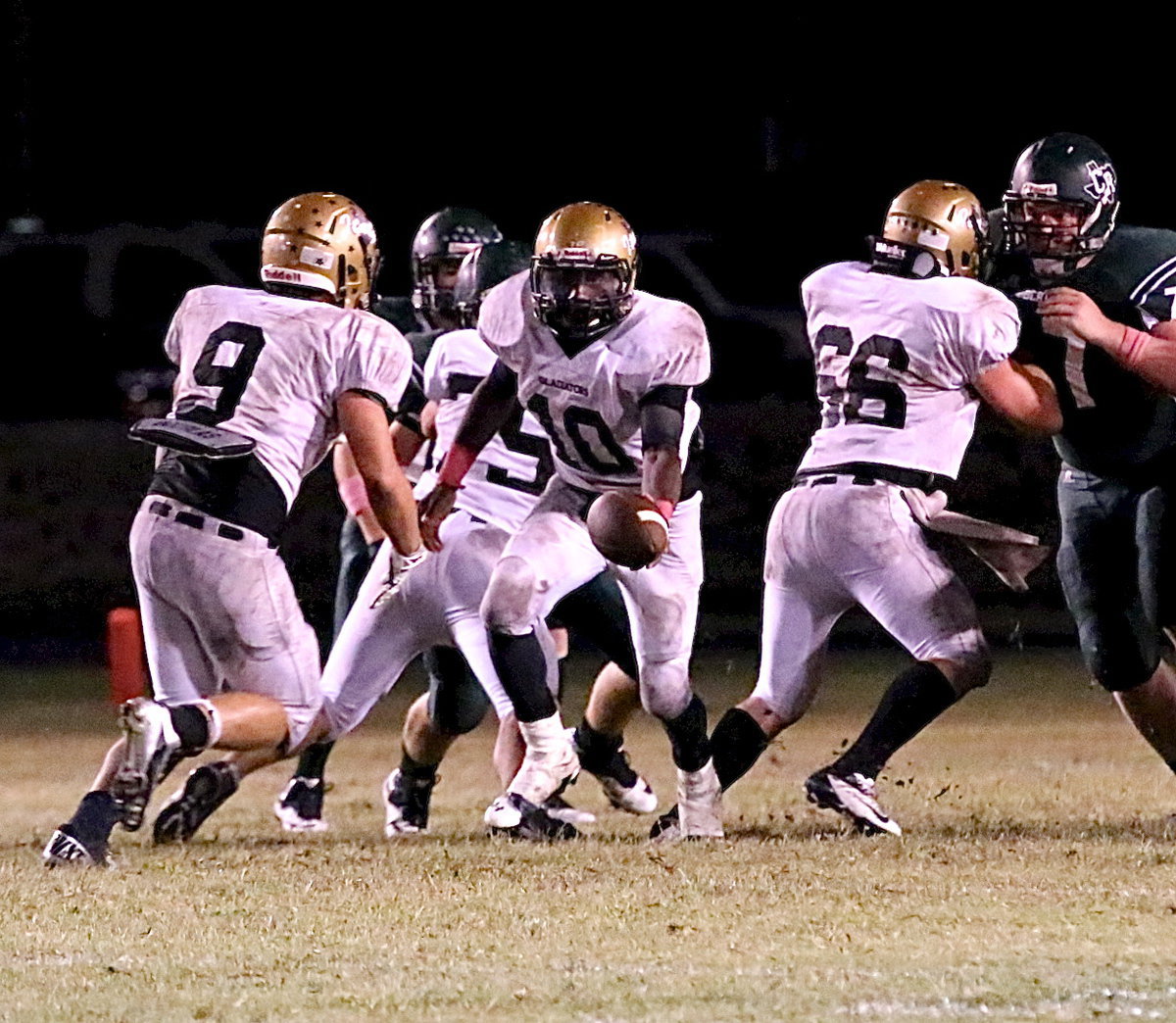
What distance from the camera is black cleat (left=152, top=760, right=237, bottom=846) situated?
606 centimetres

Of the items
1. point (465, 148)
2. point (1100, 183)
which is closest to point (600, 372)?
point (1100, 183)

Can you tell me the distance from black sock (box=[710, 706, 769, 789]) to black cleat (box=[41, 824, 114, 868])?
1521mm

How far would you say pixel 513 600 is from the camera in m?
5.98

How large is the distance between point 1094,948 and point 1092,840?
4.44 ft

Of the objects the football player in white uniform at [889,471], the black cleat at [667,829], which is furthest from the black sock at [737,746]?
the black cleat at [667,829]

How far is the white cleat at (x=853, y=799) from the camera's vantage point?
5965 millimetres

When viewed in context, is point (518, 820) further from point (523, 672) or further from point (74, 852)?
point (74, 852)

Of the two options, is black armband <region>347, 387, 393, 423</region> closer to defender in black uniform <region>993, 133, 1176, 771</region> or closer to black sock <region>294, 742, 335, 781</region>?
black sock <region>294, 742, 335, 781</region>

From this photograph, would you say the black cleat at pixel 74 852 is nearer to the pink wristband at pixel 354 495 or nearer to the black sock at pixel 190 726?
the black sock at pixel 190 726

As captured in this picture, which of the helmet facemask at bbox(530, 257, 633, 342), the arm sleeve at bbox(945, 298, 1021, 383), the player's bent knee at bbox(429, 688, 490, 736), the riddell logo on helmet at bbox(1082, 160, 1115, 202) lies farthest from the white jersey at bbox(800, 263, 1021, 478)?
the player's bent knee at bbox(429, 688, 490, 736)

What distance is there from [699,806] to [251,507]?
4.29 feet

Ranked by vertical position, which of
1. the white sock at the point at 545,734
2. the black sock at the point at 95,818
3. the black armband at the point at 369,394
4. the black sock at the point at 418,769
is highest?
the black armband at the point at 369,394

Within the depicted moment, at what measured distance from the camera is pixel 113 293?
1409 centimetres

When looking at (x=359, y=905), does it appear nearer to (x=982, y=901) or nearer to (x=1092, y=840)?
(x=982, y=901)
